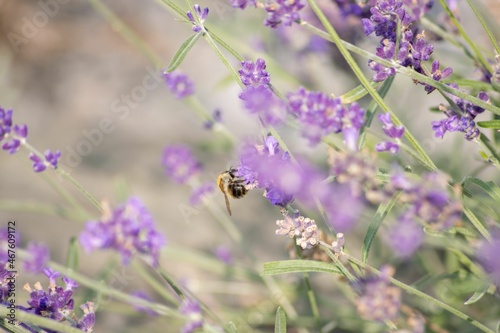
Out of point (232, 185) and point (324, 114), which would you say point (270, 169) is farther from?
point (232, 185)

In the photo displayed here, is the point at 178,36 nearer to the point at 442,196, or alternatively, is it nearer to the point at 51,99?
the point at 51,99

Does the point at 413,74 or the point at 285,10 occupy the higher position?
the point at 285,10

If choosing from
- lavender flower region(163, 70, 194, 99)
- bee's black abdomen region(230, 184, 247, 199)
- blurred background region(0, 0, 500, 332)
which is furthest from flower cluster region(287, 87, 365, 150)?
blurred background region(0, 0, 500, 332)

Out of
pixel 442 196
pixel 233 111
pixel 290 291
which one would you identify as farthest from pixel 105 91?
pixel 442 196

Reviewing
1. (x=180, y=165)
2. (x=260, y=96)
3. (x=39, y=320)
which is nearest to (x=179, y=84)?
(x=180, y=165)

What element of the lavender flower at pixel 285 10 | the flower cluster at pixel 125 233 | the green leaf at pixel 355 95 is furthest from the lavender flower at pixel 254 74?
the flower cluster at pixel 125 233

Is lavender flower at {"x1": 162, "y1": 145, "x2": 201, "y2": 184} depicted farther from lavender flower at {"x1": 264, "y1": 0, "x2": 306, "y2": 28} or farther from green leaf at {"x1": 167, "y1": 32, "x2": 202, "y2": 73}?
lavender flower at {"x1": 264, "y1": 0, "x2": 306, "y2": 28}

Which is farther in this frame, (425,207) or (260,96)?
(260,96)
